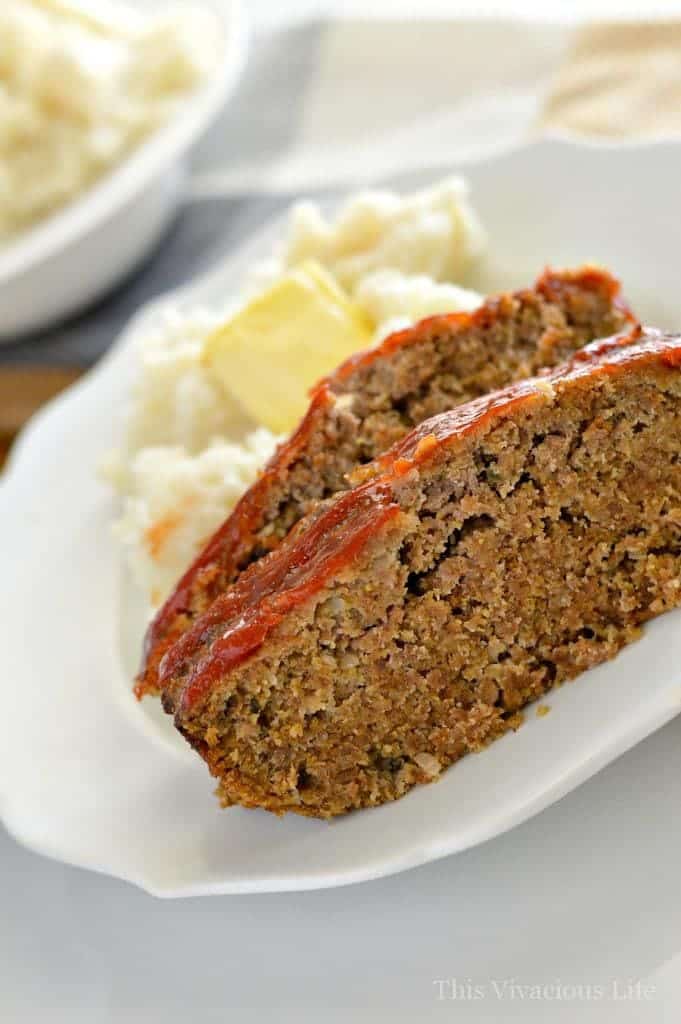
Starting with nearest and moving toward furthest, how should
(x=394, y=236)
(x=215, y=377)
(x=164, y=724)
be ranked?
(x=164, y=724)
(x=215, y=377)
(x=394, y=236)

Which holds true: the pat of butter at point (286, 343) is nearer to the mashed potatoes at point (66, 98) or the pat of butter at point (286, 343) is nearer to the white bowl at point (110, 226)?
the white bowl at point (110, 226)

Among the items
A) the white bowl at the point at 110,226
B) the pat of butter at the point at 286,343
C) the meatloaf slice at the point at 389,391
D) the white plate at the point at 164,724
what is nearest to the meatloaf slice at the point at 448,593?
the white plate at the point at 164,724

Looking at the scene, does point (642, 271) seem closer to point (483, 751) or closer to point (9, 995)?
point (483, 751)

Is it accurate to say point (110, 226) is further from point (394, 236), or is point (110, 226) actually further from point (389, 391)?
point (389, 391)

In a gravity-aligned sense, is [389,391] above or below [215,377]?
above

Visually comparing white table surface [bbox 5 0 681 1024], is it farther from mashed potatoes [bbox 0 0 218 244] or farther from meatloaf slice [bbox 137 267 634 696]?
mashed potatoes [bbox 0 0 218 244]

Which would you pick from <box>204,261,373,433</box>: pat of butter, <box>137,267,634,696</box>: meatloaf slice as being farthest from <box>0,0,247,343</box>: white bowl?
<box>137,267,634,696</box>: meatloaf slice

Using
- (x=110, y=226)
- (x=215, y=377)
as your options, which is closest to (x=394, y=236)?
(x=215, y=377)
